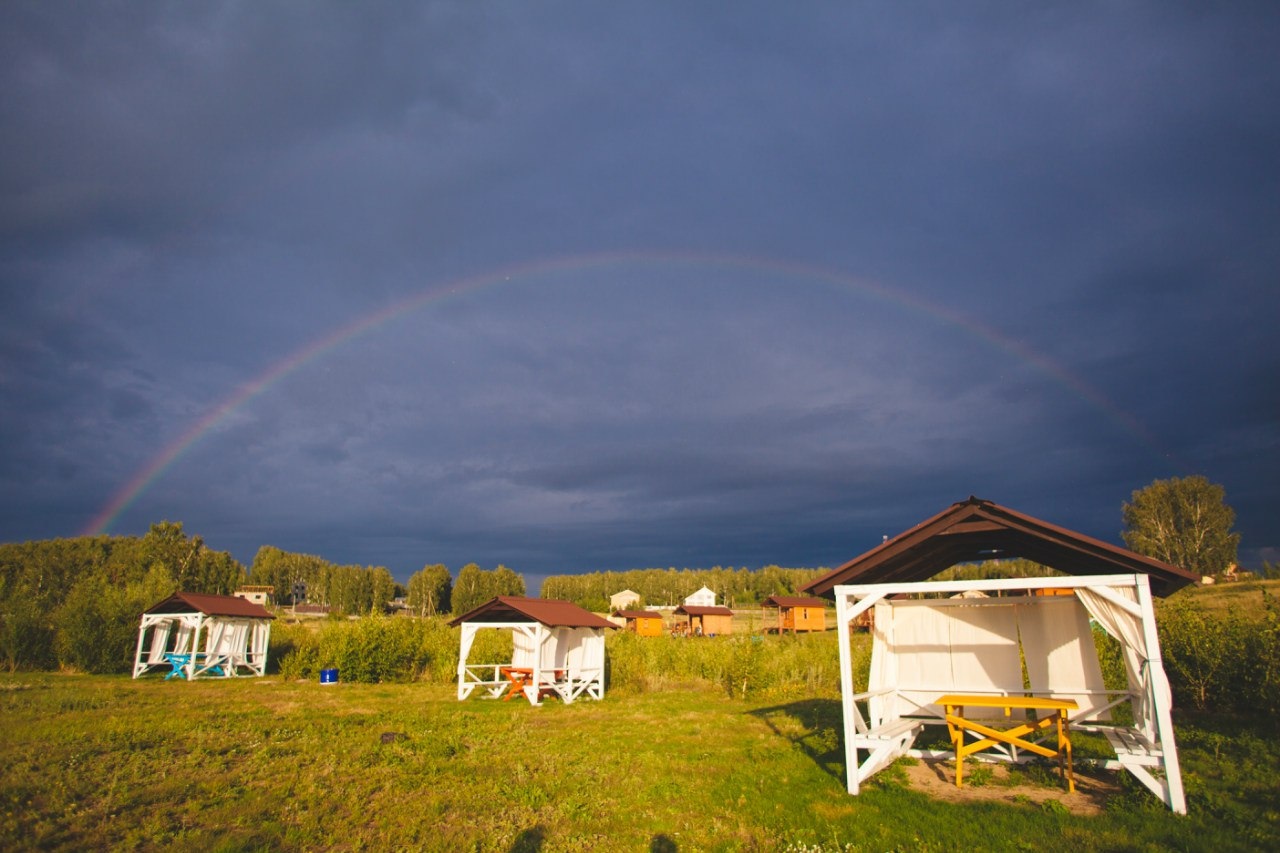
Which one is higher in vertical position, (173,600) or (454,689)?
(173,600)

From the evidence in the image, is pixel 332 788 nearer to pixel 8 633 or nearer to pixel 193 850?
pixel 193 850

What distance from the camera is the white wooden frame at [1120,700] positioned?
713 cm

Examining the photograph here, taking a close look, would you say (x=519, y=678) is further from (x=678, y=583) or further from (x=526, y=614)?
(x=678, y=583)

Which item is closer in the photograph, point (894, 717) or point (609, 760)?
point (894, 717)

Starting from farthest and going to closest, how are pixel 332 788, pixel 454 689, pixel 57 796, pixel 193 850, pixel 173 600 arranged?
→ pixel 173 600 < pixel 454 689 < pixel 332 788 < pixel 57 796 < pixel 193 850

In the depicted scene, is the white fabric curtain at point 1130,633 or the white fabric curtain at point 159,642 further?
the white fabric curtain at point 159,642

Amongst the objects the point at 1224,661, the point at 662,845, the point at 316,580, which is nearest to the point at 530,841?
the point at 662,845

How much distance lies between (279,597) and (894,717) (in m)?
108

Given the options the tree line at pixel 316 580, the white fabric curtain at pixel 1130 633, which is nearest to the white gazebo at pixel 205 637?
the white fabric curtain at pixel 1130 633

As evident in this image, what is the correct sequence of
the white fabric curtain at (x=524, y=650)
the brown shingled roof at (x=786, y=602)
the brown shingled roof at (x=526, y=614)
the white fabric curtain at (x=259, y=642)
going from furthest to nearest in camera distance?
the brown shingled roof at (x=786, y=602)
the white fabric curtain at (x=259, y=642)
the white fabric curtain at (x=524, y=650)
the brown shingled roof at (x=526, y=614)

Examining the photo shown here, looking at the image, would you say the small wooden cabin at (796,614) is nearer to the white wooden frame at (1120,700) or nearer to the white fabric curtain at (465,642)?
the white fabric curtain at (465,642)

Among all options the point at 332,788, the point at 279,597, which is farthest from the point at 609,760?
the point at 279,597

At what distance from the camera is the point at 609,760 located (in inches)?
433

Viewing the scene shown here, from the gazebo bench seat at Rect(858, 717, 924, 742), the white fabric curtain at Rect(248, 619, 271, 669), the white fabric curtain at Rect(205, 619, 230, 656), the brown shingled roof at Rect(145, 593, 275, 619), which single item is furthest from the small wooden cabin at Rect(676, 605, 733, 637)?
the gazebo bench seat at Rect(858, 717, 924, 742)
